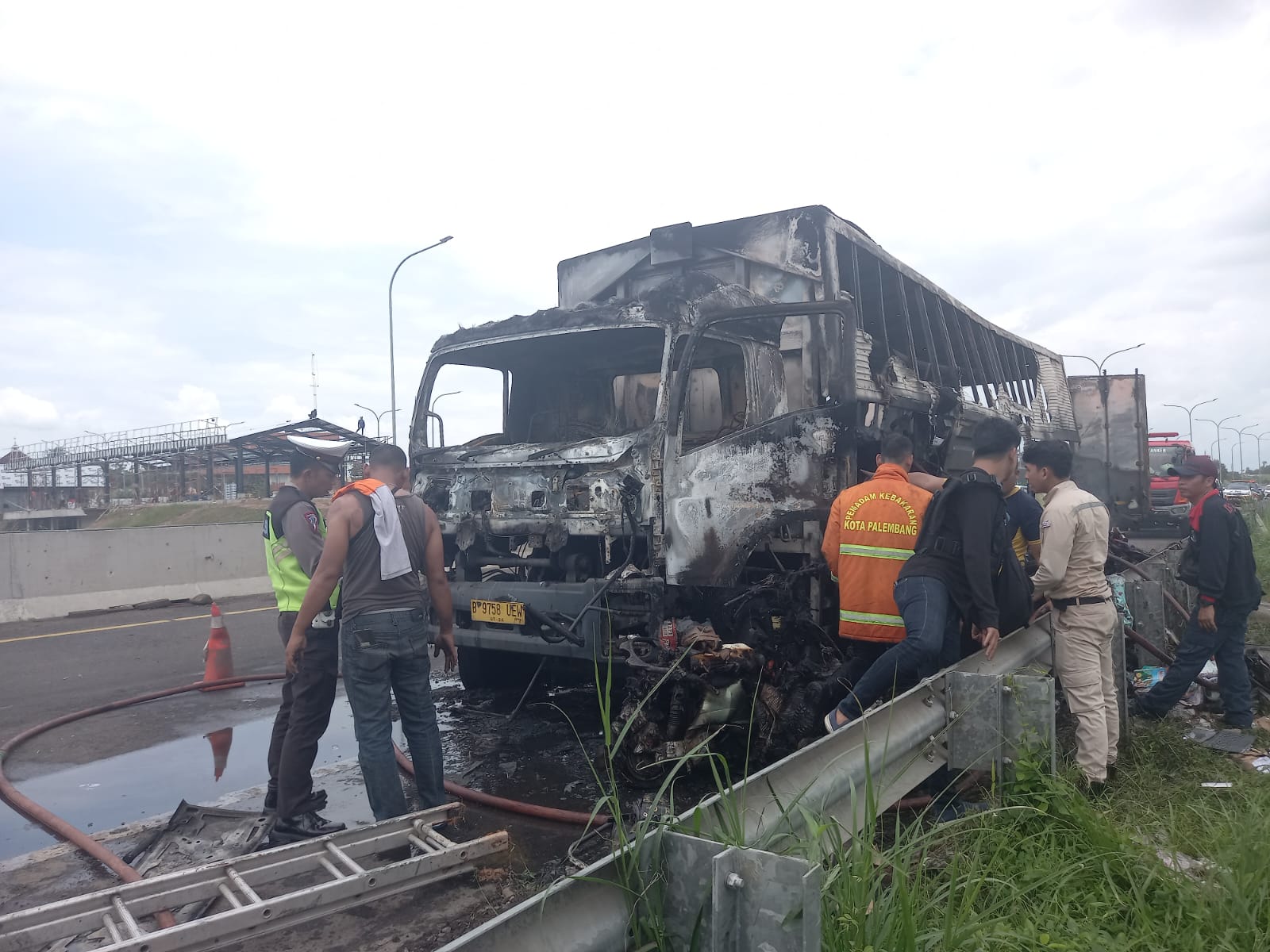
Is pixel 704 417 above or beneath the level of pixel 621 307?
beneath

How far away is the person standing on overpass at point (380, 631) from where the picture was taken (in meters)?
3.75

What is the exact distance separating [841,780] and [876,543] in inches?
77.3

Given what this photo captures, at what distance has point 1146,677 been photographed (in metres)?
5.69

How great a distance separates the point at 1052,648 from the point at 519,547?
3.08m

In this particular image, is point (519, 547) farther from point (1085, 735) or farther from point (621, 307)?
point (1085, 735)

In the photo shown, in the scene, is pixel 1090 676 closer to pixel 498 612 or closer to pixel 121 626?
pixel 498 612

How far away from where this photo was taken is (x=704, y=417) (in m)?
5.63

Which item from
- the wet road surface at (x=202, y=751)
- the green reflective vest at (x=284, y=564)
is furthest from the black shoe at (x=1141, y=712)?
the green reflective vest at (x=284, y=564)

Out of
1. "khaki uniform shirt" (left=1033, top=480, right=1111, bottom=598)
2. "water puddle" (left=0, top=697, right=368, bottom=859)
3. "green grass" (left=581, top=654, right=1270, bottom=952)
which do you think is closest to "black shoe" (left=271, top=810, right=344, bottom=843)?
"water puddle" (left=0, top=697, right=368, bottom=859)

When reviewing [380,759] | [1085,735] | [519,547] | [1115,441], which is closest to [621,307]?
[519,547]

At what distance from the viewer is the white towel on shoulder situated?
3826 mm

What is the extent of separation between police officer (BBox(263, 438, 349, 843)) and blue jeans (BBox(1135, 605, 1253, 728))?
15.1 ft

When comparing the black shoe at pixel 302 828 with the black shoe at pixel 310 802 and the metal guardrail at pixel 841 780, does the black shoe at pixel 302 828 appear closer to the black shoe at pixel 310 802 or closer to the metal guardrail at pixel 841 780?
the black shoe at pixel 310 802

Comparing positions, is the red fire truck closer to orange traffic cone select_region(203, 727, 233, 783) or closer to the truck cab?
the truck cab
